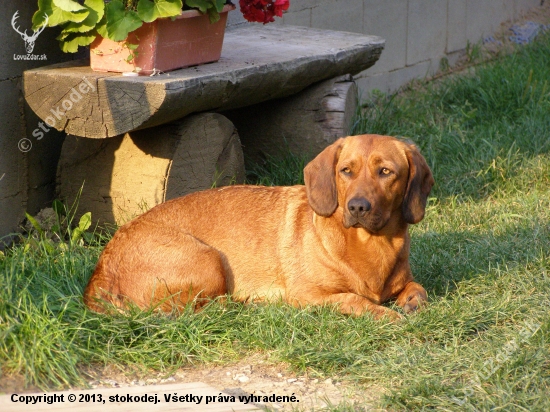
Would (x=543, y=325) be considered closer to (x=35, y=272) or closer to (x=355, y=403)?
(x=355, y=403)

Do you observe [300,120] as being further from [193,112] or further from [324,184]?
[324,184]

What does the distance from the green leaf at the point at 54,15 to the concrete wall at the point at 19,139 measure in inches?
18.3

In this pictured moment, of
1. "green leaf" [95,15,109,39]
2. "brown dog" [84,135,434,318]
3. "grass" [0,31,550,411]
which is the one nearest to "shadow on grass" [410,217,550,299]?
"grass" [0,31,550,411]

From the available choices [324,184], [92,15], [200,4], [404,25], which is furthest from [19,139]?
[404,25]

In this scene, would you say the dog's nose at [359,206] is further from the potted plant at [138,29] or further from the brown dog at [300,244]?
the potted plant at [138,29]

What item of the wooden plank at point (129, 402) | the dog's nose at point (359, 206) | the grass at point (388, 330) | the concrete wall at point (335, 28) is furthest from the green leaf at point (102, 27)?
the wooden plank at point (129, 402)

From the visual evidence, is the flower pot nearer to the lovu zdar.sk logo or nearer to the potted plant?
the potted plant

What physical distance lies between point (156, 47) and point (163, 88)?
41 cm

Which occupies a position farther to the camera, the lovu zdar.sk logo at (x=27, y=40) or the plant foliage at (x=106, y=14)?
the lovu zdar.sk logo at (x=27, y=40)

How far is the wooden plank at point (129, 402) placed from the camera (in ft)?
10.6

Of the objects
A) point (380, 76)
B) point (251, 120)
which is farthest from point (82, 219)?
point (380, 76)

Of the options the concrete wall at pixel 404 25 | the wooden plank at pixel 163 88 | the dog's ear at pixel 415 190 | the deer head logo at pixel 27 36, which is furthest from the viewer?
the concrete wall at pixel 404 25

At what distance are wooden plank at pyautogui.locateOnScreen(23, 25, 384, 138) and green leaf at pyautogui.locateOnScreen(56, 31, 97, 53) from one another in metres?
0.14

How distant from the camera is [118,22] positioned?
4.68 metres
